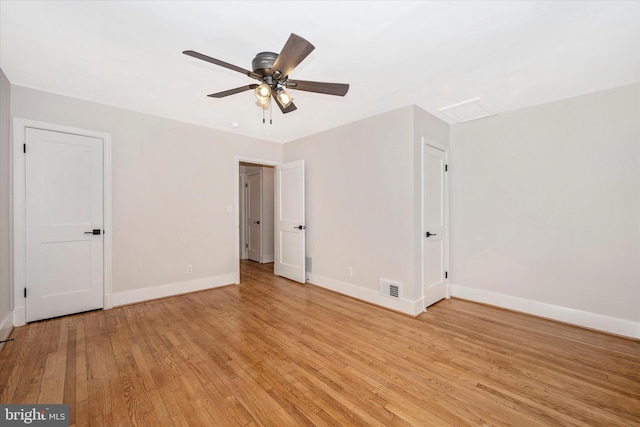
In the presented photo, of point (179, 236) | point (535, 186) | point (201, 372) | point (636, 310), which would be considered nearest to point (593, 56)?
point (535, 186)

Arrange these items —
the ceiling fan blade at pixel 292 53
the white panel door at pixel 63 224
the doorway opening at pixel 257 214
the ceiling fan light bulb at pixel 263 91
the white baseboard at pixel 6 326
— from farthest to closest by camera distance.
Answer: the doorway opening at pixel 257 214 < the white panel door at pixel 63 224 < the white baseboard at pixel 6 326 < the ceiling fan light bulb at pixel 263 91 < the ceiling fan blade at pixel 292 53

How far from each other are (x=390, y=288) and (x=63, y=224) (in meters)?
4.02

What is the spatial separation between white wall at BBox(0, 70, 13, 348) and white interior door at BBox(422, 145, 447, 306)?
4516mm

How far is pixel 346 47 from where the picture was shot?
2102 millimetres

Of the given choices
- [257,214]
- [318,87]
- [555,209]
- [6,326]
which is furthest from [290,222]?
[555,209]

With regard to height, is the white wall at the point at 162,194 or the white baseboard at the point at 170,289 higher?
the white wall at the point at 162,194

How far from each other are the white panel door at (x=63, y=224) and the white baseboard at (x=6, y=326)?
145mm

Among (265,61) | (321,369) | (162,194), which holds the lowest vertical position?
(321,369)

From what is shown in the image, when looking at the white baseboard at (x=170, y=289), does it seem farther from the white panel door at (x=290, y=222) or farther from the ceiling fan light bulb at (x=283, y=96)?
the ceiling fan light bulb at (x=283, y=96)

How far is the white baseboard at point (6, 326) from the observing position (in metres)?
2.50

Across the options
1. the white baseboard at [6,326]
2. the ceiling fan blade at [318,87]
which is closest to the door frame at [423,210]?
the ceiling fan blade at [318,87]

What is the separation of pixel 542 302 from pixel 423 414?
98.8 inches

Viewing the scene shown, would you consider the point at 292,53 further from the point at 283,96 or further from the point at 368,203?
the point at 368,203

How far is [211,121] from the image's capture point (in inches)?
154
